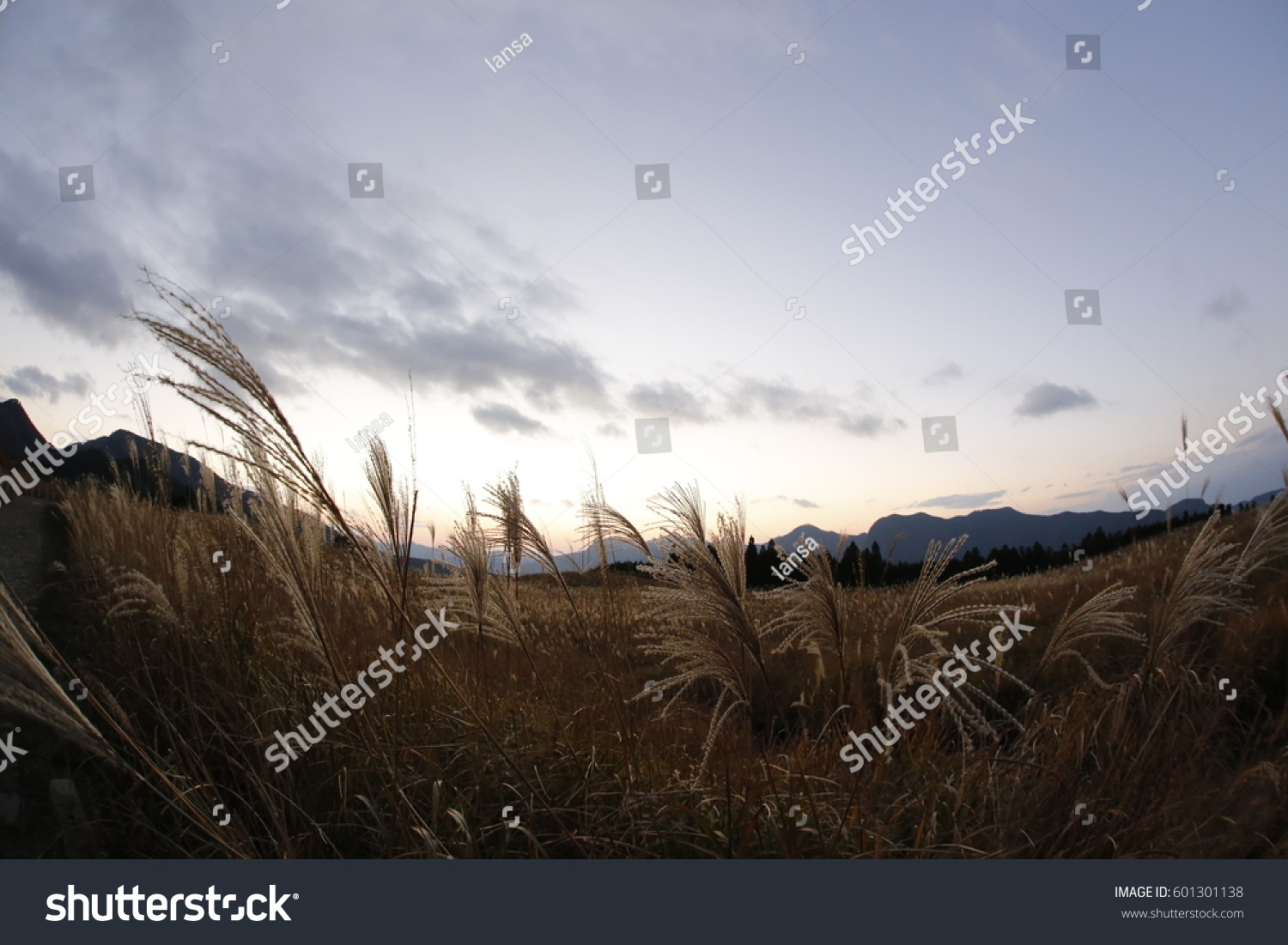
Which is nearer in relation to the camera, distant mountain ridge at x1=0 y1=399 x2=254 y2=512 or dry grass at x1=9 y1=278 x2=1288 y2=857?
dry grass at x1=9 y1=278 x2=1288 y2=857

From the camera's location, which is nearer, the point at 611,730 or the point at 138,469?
the point at 611,730

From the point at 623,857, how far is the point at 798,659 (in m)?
4.23

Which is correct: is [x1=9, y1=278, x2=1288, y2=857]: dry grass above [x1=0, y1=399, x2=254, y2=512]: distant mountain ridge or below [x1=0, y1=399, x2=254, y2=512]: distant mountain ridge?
below

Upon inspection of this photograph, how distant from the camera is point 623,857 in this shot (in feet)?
7.30

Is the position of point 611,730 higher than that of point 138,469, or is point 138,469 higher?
point 138,469

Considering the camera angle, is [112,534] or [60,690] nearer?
[60,690]

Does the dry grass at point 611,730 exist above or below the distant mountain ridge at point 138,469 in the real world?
below

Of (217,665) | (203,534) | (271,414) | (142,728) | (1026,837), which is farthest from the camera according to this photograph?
(203,534)

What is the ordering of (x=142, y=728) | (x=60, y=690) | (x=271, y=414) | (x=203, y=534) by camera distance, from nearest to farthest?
(x=60, y=690)
(x=271, y=414)
(x=142, y=728)
(x=203, y=534)

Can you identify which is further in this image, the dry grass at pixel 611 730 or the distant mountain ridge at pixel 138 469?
the distant mountain ridge at pixel 138 469
